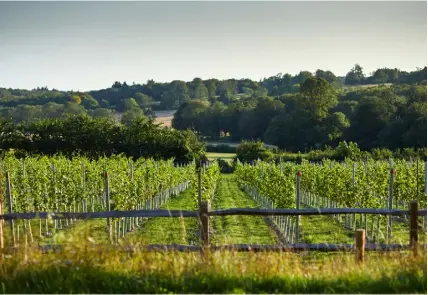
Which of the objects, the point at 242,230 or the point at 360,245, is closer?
the point at 360,245

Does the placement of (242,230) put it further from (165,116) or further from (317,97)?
(165,116)

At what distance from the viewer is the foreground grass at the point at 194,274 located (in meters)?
6.68

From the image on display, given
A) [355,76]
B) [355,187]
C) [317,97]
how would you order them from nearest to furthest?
[355,187] → [317,97] → [355,76]

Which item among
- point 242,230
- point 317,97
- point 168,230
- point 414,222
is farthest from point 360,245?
point 317,97

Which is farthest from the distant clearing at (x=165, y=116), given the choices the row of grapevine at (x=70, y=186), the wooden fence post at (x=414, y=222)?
the wooden fence post at (x=414, y=222)

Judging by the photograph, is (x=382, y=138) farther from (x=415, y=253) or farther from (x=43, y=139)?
(x=415, y=253)

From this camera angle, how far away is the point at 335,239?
1536 cm

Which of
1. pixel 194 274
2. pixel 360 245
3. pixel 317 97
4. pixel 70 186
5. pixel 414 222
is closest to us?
pixel 194 274

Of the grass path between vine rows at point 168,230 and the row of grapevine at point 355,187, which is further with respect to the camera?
the row of grapevine at point 355,187

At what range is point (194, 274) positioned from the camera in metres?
6.92

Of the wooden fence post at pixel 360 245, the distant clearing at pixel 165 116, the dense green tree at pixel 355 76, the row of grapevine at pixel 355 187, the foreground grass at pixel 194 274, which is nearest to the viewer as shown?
the foreground grass at pixel 194 274

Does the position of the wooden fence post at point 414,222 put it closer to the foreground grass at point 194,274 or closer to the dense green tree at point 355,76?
the foreground grass at point 194,274

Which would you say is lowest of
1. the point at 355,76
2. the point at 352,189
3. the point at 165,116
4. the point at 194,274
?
the point at 165,116

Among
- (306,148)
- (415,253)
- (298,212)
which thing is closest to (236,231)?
(298,212)
